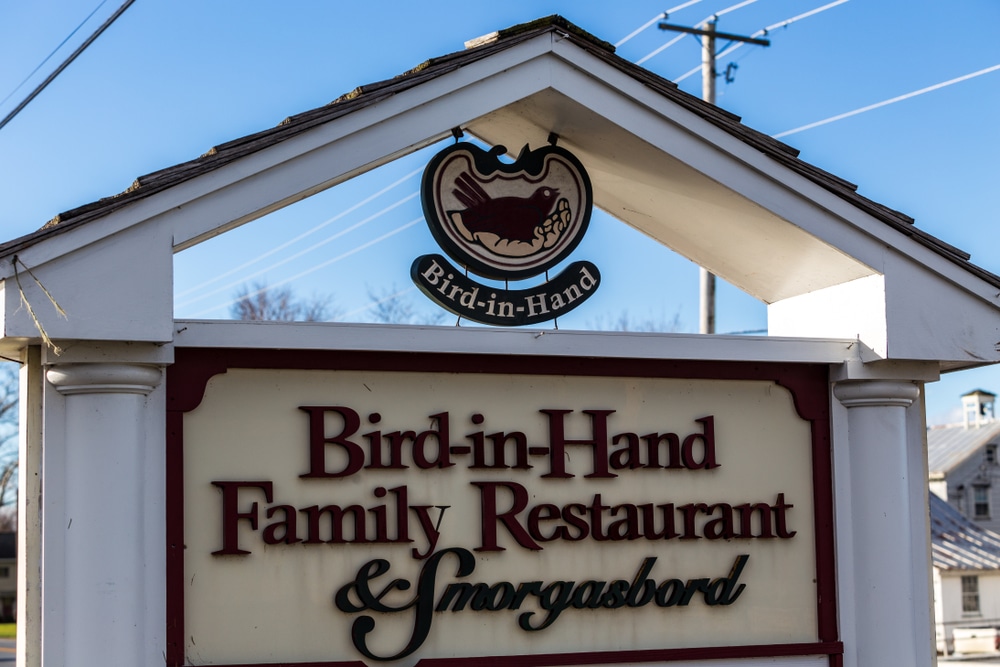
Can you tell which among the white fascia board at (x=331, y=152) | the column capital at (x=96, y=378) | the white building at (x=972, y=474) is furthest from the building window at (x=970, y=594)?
the column capital at (x=96, y=378)

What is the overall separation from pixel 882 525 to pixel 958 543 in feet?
105

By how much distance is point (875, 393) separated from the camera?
24.7 ft

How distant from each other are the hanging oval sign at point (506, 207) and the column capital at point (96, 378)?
1844 mm

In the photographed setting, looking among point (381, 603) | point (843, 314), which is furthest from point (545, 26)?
point (381, 603)

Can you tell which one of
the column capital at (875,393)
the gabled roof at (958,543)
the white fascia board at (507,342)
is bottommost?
the gabled roof at (958,543)

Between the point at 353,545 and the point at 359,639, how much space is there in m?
0.49

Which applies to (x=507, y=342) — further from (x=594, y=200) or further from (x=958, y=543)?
(x=958, y=543)

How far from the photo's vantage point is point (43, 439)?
6211 mm

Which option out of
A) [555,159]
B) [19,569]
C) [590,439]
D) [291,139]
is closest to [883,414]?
[590,439]

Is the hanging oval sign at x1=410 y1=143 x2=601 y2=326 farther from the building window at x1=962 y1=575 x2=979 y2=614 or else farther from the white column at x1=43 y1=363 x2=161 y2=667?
the building window at x1=962 y1=575 x2=979 y2=614

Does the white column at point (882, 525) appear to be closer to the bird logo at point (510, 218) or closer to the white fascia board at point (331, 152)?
the bird logo at point (510, 218)

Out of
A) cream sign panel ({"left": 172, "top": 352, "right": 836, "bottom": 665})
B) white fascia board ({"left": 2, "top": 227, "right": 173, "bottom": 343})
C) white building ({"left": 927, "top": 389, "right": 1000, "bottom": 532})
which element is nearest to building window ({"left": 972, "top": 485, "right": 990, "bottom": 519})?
white building ({"left": 927, "top": 389, "right": 1000, "bottom": 532})

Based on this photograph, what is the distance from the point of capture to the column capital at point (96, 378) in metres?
6.12

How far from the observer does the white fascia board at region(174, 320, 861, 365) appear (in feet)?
21.4
